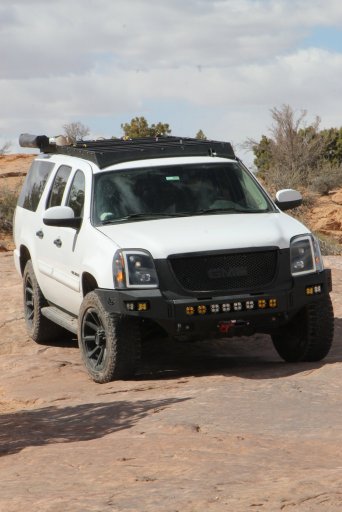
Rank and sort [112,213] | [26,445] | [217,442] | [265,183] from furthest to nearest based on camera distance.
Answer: [265,183]
[112,213]
[26,445]
[217,442]

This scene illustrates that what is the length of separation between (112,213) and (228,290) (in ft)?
4.43

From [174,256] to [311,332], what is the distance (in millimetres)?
1460

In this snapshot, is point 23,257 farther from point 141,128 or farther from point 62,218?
point 141,128

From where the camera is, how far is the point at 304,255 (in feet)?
30.7

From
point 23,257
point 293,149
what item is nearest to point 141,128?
point 293,149

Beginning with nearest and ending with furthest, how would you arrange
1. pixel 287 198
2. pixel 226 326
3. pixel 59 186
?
pixel 226 326 < pixel 287 198 < pixel 59 186

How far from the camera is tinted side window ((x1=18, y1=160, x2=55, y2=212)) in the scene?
38.3ft

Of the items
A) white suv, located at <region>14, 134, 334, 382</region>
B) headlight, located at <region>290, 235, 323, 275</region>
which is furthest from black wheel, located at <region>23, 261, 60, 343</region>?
headlight, located at <region>290, 235, 323, 275</region>

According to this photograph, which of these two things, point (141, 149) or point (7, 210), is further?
point (7, 210)

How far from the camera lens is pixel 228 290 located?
9094 mm

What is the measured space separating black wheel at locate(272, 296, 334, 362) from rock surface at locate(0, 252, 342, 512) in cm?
16

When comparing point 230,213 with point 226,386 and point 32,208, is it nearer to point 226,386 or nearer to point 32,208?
point 226,386

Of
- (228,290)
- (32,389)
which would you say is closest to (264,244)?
(228,290)

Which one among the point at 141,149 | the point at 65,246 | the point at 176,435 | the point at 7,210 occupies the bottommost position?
the point at 176,435
